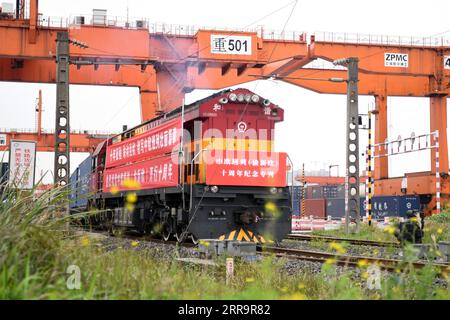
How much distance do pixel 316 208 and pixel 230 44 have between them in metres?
24.9

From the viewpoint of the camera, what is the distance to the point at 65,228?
6.33 metres

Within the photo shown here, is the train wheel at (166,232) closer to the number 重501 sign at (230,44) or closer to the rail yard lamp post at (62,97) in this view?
the rail yard lamp post at (62,97)

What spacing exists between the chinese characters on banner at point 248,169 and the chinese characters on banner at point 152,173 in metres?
1.21

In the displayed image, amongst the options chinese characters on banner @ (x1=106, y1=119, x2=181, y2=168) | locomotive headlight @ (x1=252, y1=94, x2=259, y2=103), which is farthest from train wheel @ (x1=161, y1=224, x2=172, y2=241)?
locomotive headlight @ (x1=252, y1=94, x2=259, y2=103)

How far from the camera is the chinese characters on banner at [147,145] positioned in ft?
47.8

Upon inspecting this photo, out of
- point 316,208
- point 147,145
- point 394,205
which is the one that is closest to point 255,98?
point 147,145

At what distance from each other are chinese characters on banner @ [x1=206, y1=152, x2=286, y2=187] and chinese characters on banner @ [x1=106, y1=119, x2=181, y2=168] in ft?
4.52

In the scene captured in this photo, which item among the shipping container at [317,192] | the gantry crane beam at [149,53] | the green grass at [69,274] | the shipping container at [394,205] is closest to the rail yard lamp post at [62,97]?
the gantry crane beam at [149,53]

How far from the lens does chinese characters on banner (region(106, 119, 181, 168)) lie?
14.6 m

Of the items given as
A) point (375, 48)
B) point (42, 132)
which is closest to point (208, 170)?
point (375, 48)

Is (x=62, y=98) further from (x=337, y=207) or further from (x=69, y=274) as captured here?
(x=337, y=207)

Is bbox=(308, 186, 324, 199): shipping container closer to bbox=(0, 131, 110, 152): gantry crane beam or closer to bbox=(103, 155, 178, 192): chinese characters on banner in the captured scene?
bbox=(0, 131, 110, 152): gantry crane beam

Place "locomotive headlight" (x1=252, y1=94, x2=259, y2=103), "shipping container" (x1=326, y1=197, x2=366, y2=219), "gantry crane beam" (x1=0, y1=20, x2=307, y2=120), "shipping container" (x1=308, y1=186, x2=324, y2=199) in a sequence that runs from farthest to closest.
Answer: "shipping container" (x1=308, y1=186, x2=324, y2=199) < "shipping container" (x1=326, y1=197, x2=366, y2=219) < "gantry crane beam" (x1=0, y1=20, x2=307, y2=120) < "locomotive headlight" (x1=252, y1=94, x2=259, y2=103)
